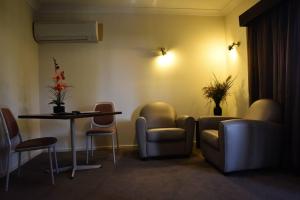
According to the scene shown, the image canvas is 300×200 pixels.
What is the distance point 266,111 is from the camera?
2855 mm

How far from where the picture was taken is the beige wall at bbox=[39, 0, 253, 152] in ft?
13.4

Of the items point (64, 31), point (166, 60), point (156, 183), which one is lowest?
point (156, 183)

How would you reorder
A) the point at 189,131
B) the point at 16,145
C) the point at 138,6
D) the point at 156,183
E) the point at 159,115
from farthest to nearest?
the point at 138,6
the point at 159,115
the point at 189,131
the point at 16,145
the point at 156,183

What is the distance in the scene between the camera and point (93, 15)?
13.6ft

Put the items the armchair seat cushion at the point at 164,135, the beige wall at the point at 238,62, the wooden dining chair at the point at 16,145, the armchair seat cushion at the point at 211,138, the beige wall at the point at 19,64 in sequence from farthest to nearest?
the beige wall at the point at 238,62, the armchair seat cushion at the point at 164,135, the beige wall at the point at 19,64, the armchair seat cushion at the point at 211,138, the wooden dining chair at the point at 16,145

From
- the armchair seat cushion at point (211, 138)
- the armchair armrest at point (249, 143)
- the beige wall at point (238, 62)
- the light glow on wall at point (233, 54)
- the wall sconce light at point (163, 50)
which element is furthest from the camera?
the wall sconce light at point (163, 50)

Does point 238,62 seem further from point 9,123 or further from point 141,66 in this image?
point 9,123

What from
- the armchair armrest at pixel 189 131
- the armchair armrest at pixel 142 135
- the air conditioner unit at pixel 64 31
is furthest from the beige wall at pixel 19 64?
the armchair armrest at pixel 189 131

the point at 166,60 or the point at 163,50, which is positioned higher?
the point at 163,50

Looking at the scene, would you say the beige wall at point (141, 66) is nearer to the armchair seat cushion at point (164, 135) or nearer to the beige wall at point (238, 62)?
the beige wall at point (238, 62)

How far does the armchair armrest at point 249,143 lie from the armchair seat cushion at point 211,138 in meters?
0.14

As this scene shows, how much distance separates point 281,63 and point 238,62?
116 cm

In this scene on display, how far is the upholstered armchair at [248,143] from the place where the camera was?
8.24 ft

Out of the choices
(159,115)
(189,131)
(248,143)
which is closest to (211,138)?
(248,143)
